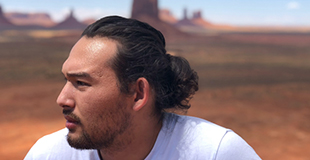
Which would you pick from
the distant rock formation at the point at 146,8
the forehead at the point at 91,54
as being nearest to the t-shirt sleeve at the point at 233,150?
the forehead at the point at 91,54

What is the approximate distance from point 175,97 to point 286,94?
1161cm

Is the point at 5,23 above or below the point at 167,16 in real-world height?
above

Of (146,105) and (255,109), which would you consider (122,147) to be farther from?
(255,109)

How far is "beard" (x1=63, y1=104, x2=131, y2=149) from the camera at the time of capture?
1.38 metres

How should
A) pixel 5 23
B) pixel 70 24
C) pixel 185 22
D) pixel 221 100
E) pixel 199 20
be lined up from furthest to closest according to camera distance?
pixel 199 20 < pixel 185 22 < pixel 70 24 < pixel 5 23 < pixel 221 100

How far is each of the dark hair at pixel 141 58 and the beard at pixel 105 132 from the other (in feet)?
0.39

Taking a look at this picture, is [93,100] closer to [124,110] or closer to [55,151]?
[124,110]

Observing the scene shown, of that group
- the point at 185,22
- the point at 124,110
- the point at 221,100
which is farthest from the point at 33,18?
the point at 124,110

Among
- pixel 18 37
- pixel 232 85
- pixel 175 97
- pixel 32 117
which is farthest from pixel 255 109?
pixel 18 37

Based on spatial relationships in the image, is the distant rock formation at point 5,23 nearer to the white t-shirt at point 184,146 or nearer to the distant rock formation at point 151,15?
the distant rock formation at point 151,15

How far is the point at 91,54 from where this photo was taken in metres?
1.43

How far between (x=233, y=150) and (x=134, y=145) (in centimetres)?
42

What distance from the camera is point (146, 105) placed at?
1530 millimetres

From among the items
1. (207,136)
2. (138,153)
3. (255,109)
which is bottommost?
(255,109)
